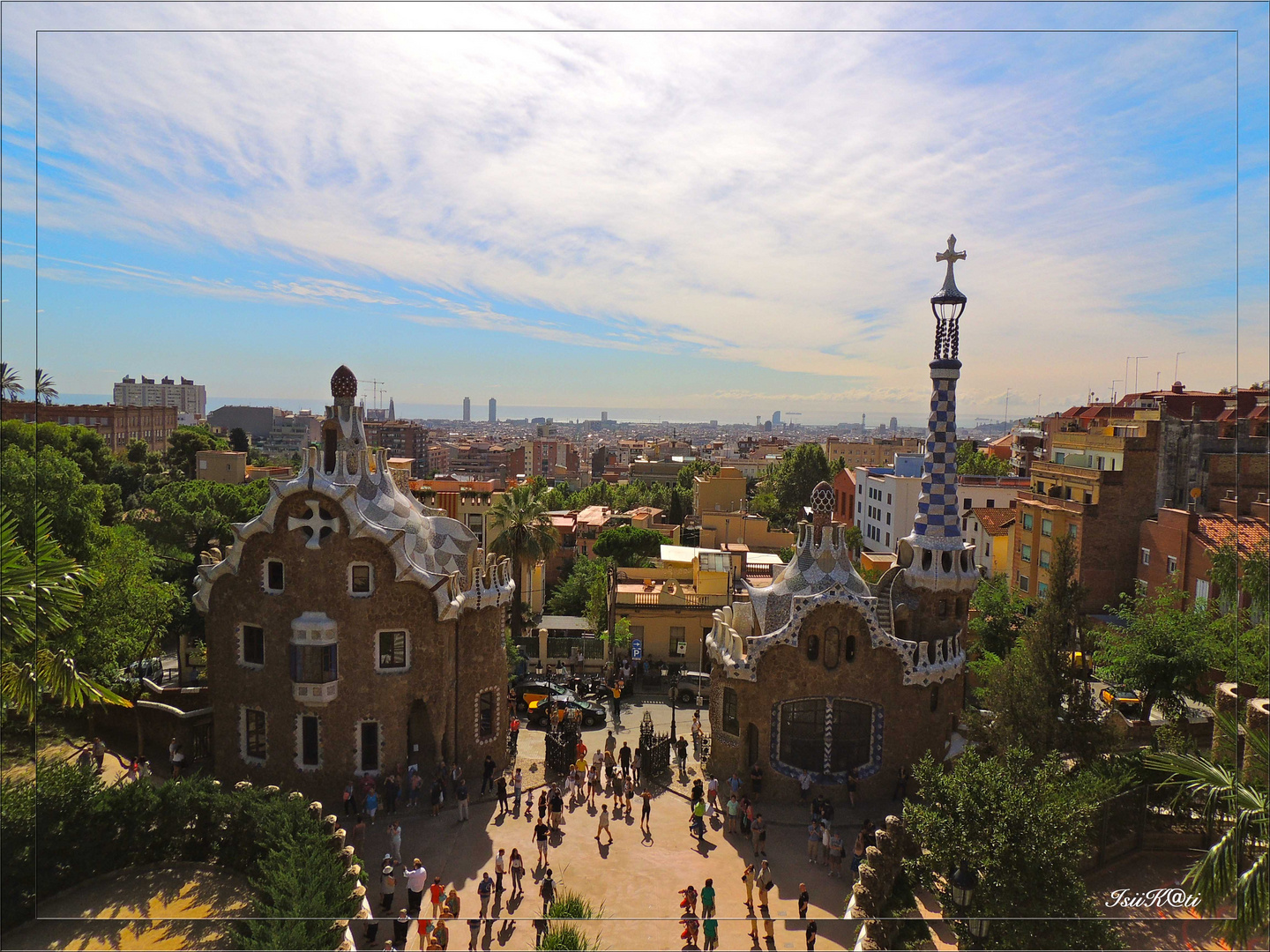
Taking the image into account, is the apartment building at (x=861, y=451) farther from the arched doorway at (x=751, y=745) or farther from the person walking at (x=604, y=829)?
the person walking at (x=604, y=829)

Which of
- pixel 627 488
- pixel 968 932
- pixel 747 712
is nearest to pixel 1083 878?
pixel 968 932

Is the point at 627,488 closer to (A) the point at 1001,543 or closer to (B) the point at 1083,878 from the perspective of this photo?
(A) the point at 1001,543

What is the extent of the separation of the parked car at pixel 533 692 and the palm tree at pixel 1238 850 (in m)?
20.6

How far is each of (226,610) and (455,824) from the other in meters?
8.01

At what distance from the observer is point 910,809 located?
14.6 meters

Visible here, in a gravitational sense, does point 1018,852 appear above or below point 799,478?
below

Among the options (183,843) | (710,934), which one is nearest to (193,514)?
(183,843)

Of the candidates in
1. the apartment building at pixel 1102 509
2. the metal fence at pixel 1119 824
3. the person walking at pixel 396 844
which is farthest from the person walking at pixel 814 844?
the apartment building at pixel 1102 509

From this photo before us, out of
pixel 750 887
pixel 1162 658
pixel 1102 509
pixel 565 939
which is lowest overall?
pixel 750 887

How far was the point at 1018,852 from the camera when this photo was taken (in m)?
12.8

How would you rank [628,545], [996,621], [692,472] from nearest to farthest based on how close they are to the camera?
[996,621] < [628,545] < [692,472]

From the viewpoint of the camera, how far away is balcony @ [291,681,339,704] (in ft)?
64.3

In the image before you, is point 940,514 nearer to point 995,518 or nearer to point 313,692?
point 313,692

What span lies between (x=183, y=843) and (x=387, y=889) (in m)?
4.64
